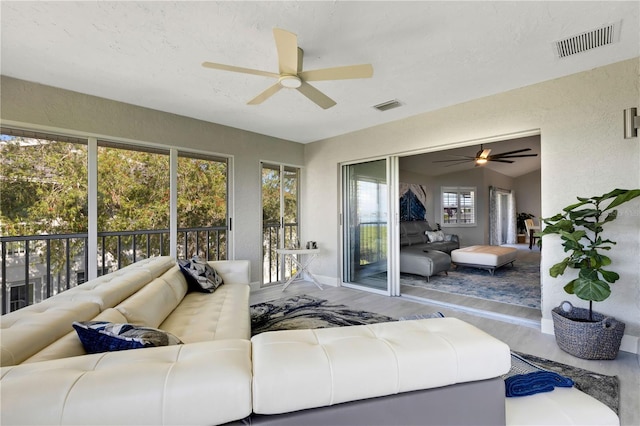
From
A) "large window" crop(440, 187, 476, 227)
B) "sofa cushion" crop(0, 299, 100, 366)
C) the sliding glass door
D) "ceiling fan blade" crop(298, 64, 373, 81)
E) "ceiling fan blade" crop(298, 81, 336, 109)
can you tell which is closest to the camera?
"sofa cushion" crop(0, 299, 100, 366)

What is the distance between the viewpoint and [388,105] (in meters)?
3.46

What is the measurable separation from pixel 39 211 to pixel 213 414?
3.49 meters

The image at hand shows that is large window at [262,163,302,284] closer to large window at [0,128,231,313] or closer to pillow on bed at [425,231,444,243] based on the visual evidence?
large window at [0,128,231,313]

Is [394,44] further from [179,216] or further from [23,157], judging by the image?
[23,157]

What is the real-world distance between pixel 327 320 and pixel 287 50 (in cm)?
268

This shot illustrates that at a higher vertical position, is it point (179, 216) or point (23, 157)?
point (23, 157)

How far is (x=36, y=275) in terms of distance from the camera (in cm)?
295

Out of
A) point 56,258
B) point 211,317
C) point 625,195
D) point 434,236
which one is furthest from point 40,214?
point 434,236

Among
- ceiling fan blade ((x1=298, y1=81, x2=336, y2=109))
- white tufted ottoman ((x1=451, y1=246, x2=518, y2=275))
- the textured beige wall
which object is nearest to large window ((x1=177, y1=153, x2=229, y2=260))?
the textured beige wall

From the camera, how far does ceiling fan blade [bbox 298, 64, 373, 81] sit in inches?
→ 75.9

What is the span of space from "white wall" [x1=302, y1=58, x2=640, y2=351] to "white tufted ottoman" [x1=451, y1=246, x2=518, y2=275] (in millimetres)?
2588

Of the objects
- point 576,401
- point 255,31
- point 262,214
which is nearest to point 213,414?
point 576,401

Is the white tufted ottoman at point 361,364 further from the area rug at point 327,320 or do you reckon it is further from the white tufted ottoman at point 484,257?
the white tufted ottoman at point 484,257

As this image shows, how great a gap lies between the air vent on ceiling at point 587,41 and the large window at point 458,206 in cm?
615
